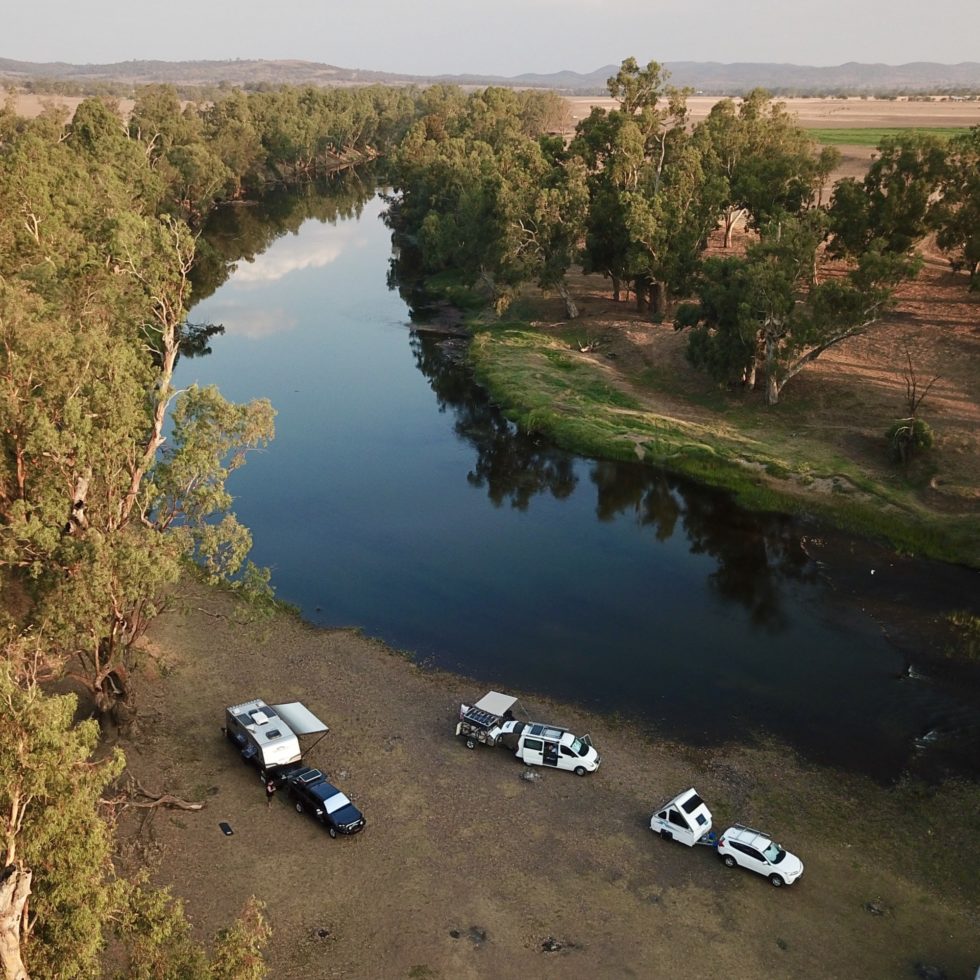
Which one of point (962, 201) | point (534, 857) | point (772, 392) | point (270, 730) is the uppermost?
point (962, 201)

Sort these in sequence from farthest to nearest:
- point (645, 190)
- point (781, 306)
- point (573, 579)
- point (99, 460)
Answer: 1. point (645, 190)
2. point (781, 306)
3. point (573, 579)
4. point (99, 460)

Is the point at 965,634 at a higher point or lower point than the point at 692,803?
lower

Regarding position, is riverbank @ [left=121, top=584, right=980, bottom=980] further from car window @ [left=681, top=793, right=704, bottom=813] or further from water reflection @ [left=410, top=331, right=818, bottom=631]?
water reflection @ [left=410, top=331, right=818, bottom=631]

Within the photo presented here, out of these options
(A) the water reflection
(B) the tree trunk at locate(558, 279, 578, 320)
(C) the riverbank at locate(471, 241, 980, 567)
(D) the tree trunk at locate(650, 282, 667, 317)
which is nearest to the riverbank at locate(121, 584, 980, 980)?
(A) the water reflection

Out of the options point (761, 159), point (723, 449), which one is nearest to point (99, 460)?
point (723, 449)

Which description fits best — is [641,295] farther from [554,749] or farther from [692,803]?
[692,803]
